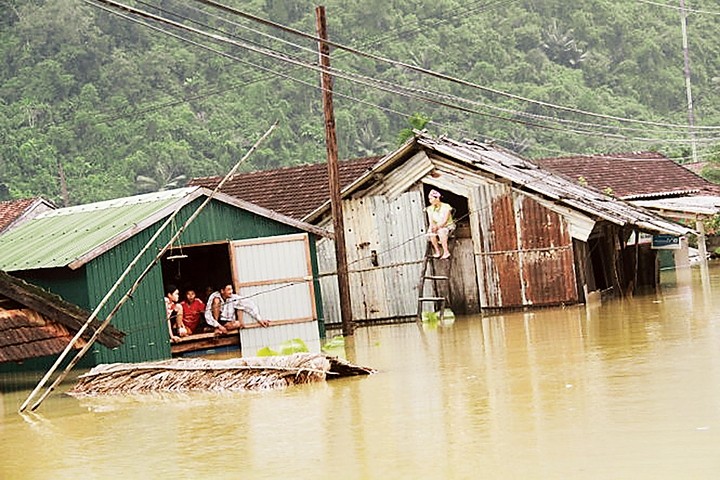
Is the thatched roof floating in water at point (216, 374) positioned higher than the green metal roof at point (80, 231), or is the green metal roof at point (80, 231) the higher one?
the green metal roof at point (80, 231)

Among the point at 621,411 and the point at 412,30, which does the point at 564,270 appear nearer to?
the point at 621,411

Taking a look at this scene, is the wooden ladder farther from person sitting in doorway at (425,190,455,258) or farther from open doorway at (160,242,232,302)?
open doorway at (160,242,232,302)

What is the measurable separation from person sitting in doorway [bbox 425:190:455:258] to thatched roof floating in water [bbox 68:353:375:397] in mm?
10412

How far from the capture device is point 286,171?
112 ft

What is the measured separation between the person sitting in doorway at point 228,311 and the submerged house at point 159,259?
20cm

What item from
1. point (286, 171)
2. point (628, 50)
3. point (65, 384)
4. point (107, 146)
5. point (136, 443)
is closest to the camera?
point (136, 443)

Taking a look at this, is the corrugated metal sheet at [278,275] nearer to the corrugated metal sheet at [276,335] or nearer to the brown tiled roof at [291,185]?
the corrugated metal sheet at [276,335]

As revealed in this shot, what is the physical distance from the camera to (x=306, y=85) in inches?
2889

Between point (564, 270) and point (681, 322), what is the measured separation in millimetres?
5462

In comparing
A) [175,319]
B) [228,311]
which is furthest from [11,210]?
[228,311]

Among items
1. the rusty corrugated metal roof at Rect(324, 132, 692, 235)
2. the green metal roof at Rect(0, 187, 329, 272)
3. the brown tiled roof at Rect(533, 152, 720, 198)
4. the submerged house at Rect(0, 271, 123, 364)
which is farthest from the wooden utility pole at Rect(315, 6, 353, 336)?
the brown tiled roof at Rect(533, 152, 720, 198)

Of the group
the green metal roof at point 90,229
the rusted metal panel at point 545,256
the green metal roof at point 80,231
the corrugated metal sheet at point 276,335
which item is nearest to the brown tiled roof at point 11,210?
the green metal roof at point 80,231

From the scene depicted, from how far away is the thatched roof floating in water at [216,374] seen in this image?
59.3 ft

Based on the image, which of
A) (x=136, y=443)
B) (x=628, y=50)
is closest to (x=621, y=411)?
(x=136, y=443)
